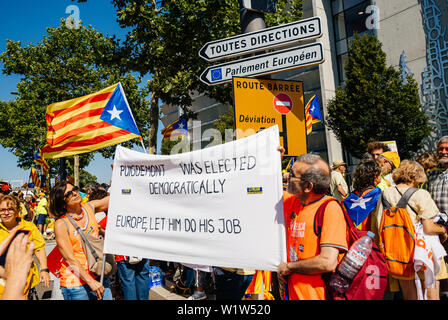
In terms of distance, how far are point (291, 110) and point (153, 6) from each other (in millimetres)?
8916

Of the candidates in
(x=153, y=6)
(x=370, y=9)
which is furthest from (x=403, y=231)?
(x=370, y=9)

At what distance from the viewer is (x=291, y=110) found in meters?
4.07

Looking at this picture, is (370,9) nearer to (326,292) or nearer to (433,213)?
(433,213)

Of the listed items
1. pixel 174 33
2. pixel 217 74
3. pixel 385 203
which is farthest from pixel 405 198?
pixel 174 33

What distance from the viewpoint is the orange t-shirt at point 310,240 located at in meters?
2.28

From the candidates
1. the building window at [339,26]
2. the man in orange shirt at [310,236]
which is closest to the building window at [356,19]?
the building window at [339,26]

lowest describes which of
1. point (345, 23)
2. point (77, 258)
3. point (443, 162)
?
point (77, 258)

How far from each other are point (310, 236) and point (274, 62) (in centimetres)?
212

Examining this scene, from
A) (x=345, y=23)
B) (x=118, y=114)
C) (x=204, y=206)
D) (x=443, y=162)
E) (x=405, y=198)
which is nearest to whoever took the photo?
(x=204, y=206)

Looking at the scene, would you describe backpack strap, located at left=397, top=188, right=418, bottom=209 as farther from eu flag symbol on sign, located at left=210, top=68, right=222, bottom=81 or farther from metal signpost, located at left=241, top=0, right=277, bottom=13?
metal signpost, located at left=241, top=0, right=277, bottom=13

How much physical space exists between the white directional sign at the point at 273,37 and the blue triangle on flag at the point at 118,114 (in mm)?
1593

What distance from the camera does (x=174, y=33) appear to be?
419 inches

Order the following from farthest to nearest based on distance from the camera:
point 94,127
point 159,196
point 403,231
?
point 94,127 < point 159,196 < point 403,231

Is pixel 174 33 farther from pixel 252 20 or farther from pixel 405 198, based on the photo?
pixel 405 198
